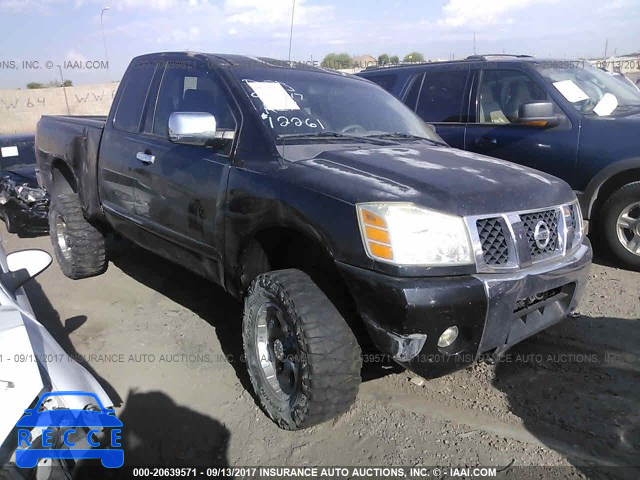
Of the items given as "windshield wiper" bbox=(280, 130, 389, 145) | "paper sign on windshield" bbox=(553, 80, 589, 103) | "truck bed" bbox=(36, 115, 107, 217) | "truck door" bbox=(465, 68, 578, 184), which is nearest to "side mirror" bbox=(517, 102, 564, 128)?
"truck door" bbox=(465, 68, 578, 184)

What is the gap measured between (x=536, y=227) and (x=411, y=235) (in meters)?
0.75

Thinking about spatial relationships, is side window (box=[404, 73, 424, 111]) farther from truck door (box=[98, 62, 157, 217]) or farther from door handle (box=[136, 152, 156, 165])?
door handle (box=[136, 152, 156, 165])

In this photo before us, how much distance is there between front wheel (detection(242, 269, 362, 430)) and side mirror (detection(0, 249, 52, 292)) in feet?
3.94

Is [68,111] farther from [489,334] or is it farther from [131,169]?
[489,334]

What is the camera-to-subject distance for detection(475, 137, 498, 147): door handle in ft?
17.4

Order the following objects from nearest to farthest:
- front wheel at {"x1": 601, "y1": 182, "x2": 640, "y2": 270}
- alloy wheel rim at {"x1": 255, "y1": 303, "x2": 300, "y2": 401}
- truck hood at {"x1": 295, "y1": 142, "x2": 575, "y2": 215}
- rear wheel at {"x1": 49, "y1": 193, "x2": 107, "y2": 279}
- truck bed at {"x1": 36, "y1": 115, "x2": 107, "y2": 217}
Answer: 1. truck hood at {"x1": 295, "y1": 142, "x2": 575, "y2": 215}
2. alloy wheel rim at {"x1": 255, "y1": 303, "x2": 300, "y2": 401}
3. truck bed at {"x1": 36, "y1": 115, "x2": 107, "y2": 217}
4. front wheel at {"x1": 601, "y1": 182, "x2": 640, "y2": 270}
5. rear wheel at {"x1": 49, "y1": 193, "x2": 107, "y2": 279}

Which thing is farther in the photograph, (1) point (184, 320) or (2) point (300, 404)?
(1) point (184, 320)

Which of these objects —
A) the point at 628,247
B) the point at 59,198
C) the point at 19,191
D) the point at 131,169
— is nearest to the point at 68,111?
the point at 19,191

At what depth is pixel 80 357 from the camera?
3.56 meters

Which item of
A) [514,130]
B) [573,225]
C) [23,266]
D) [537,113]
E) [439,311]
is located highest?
[537,113]

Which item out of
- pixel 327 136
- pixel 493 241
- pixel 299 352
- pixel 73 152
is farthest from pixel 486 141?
pixel 73 152

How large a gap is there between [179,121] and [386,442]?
2.04 m

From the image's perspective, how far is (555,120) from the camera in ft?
16.0

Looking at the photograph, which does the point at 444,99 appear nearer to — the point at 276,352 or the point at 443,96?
the point at 443,96
